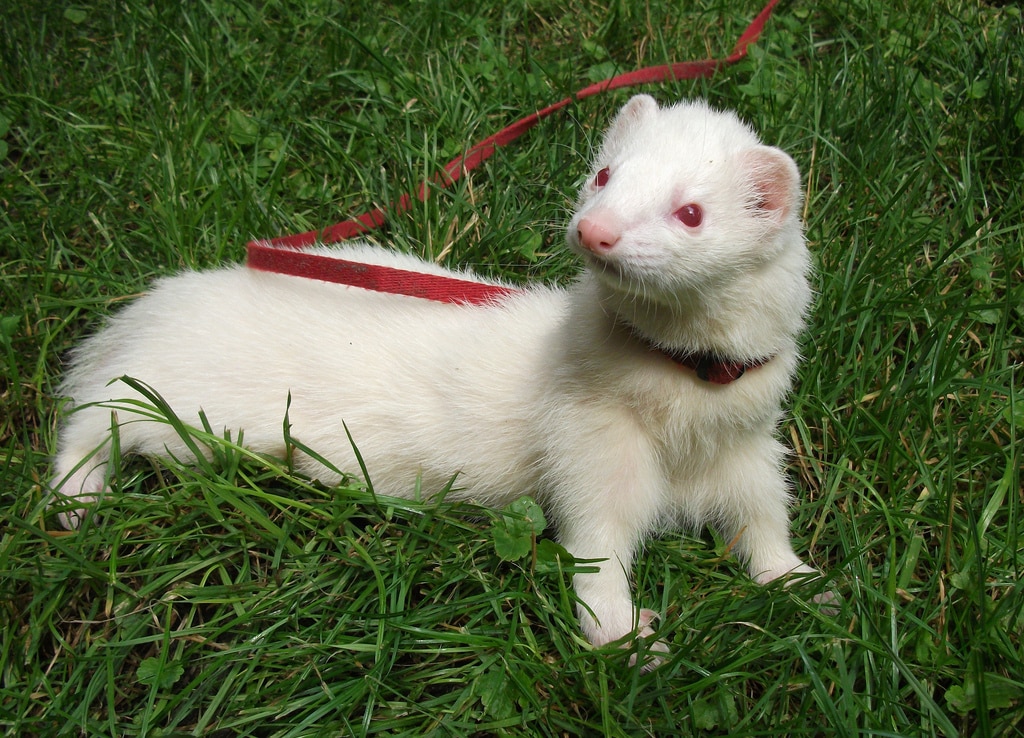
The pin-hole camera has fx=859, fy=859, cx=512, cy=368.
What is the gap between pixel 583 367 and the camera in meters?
2.94

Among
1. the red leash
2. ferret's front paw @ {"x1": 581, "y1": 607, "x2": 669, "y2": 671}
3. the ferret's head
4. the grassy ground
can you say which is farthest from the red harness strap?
ferret's front paw @ {"x1": 581, "y1": 607, "x2": 669, "y2": 671}

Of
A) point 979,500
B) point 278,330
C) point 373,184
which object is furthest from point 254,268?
point 979,500

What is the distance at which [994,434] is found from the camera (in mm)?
3574

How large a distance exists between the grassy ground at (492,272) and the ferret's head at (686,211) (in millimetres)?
1134

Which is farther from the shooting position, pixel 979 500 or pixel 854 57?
pixel 854 57

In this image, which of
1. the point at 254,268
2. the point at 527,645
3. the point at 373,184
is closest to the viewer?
the point at 527,645

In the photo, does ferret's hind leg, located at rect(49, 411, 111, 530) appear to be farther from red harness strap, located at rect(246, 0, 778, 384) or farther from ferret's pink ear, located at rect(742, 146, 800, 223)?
ferret's pink ear, located at rect(742, 146, 800, 223)

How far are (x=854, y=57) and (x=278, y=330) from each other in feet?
11.6

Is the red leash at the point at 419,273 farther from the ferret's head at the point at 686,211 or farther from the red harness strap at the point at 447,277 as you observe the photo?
the ferret's head at the point at 686,211

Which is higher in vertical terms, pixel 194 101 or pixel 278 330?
pixel 194 101

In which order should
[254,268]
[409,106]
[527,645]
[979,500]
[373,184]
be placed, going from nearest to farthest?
[527,645], [979,500], [254,268], [373,184], [409,106]

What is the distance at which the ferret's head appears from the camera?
8.02 feet

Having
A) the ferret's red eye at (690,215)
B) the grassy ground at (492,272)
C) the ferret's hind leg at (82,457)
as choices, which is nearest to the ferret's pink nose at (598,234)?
the ferret's red eye at (690,215)

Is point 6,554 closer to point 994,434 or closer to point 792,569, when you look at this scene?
point 792,569
